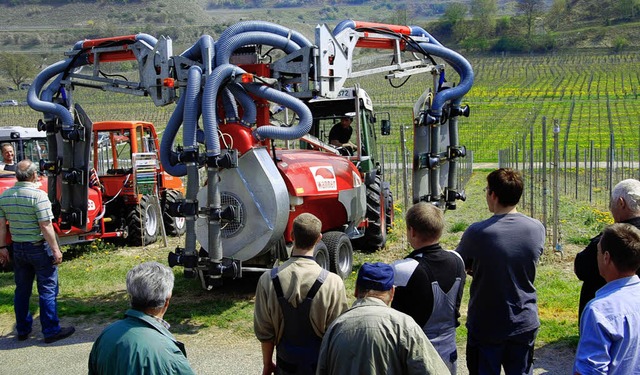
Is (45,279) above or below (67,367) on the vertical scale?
above

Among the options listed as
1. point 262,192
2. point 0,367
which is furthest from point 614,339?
point 0,367

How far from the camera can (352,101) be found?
1130 cm

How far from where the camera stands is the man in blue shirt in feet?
11.1

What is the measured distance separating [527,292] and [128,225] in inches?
375

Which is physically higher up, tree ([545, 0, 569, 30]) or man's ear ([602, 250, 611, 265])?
tree ([545, 0, 569, 30])

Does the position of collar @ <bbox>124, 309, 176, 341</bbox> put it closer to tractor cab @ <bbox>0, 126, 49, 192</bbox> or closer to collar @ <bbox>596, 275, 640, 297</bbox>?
collar @ <bbox>596, 275, 640, 297</bbox>

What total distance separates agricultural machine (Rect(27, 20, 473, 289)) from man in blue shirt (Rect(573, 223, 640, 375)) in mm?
4923

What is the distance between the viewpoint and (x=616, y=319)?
3.41 m

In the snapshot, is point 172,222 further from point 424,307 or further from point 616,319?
point 616,319

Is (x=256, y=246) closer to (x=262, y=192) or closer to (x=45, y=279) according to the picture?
(x=262, y=192)

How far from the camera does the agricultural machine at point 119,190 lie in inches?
484

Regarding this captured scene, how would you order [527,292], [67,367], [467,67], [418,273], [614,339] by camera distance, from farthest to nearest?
1. [467,67]
2. [67,367]
3. [527,292]
4. [418,273]
5. [614,339]

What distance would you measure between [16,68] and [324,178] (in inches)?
3100

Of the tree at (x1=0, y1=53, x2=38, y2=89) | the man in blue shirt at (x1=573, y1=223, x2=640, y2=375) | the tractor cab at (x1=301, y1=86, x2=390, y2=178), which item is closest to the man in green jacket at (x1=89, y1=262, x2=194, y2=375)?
the man in blue shirt at (x1=573, y1=223, x2=640, y2=375)
